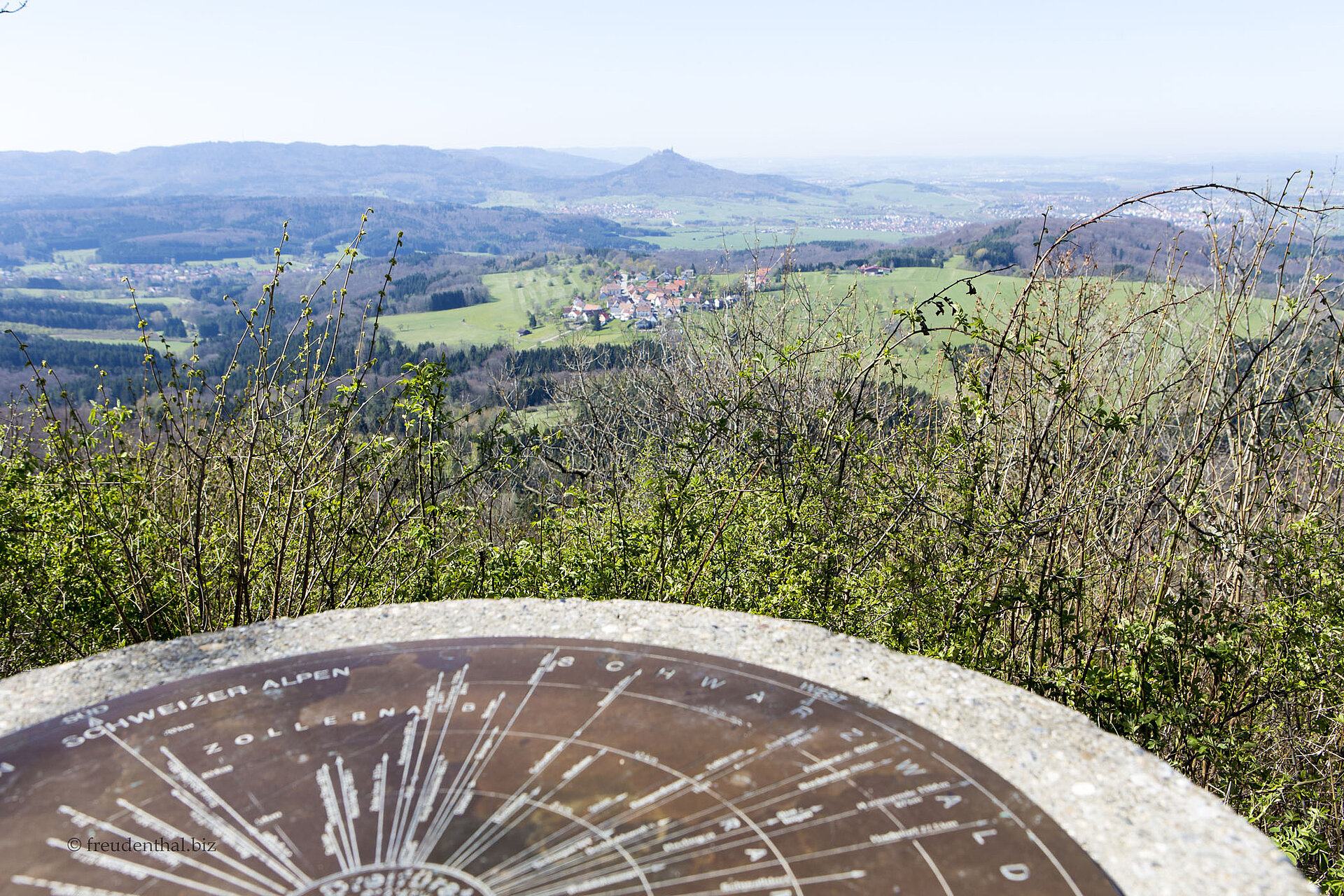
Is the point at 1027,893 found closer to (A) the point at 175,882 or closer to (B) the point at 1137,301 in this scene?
(A) the point at 175,882

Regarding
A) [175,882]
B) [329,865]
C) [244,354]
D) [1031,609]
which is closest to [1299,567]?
[1031,609]

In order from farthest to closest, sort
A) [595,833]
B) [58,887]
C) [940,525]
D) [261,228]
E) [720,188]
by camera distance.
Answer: [720,188] < [261,228] < [940,525] < [595,833] < [58,887]

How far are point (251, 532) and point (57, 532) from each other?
1.34 meters

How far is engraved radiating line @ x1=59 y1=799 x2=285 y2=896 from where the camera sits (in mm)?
2227

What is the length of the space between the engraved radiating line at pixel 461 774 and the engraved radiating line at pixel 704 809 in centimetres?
22

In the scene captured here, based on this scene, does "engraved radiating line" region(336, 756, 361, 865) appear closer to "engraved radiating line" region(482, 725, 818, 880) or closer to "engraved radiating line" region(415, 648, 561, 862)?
"engraved radiating line" region(415, 648, 561, 862)

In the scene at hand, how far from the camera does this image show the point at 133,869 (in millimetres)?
2264

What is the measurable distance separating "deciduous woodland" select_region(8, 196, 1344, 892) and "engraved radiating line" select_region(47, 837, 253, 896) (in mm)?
2301

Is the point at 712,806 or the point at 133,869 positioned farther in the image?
the point at 712,806

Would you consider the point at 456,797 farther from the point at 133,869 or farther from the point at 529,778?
the point at 133,869

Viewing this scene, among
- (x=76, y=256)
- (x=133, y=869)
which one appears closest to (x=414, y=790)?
(x=133, y=869)

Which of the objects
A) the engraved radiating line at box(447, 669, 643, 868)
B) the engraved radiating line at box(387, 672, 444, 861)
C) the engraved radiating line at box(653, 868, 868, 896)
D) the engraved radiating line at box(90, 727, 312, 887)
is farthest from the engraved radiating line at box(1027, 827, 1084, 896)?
the engraved radiating line at box(90, 727, 312, 887)

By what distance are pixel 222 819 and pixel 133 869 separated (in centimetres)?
25

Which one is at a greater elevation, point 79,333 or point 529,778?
point 529,778
